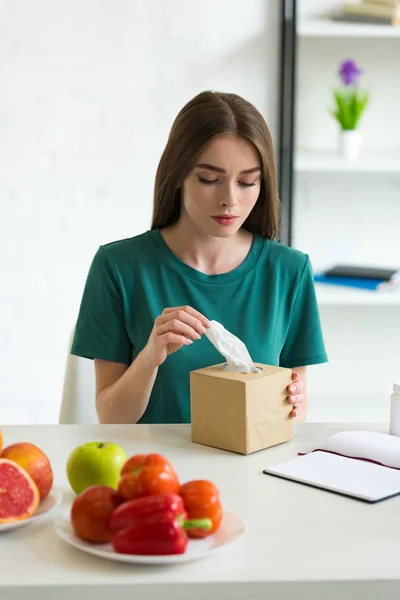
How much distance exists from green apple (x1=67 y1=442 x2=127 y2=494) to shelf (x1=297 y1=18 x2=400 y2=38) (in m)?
1.92

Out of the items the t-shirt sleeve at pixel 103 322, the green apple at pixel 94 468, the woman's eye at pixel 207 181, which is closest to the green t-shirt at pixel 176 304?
the t-shirt sleeve at pixel 103 322

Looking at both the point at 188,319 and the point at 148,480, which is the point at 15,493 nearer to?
the point at 148,480

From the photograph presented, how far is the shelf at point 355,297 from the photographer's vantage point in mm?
2703

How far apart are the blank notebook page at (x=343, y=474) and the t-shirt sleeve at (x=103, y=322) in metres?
0.58

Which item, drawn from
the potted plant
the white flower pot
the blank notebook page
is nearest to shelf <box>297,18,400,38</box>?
the potted plant

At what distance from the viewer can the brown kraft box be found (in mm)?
1352

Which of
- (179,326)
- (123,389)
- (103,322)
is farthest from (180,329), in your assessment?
(103,322)

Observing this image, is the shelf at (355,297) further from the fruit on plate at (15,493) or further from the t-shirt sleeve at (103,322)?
the fruit on plate at (15,493)

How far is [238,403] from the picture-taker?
1.35 metres

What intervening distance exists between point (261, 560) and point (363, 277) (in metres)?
1.94

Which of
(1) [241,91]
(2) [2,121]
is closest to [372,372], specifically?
(1) [241,91]

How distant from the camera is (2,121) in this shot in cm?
294

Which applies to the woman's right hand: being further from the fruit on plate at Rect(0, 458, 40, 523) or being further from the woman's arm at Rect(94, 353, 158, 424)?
the fruit on plate at Rect(0, 458, 40, 523)

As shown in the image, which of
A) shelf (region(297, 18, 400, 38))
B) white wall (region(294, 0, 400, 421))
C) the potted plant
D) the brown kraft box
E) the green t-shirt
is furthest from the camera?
white wall (region(294, 0, 400, 421))
